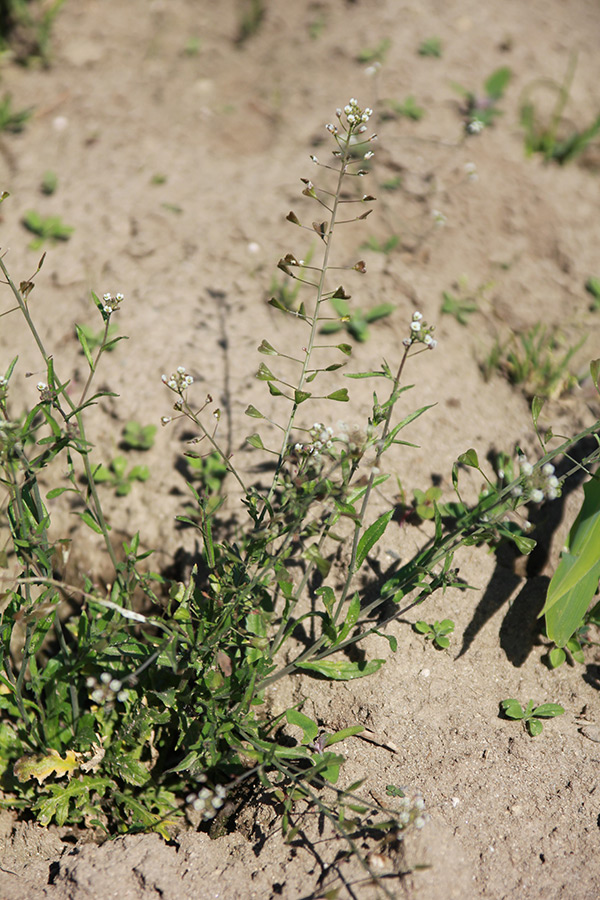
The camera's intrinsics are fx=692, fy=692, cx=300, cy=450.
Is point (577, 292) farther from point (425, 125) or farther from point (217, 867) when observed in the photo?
point (217, 867)

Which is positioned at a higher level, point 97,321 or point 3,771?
point 97,321

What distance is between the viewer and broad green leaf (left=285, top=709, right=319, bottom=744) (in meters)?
1.93

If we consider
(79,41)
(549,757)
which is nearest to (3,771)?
(549,757)

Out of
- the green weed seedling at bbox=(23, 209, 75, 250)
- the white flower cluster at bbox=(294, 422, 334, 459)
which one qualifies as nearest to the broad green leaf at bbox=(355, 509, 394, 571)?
the white flower cluster at bbox=(294, 422, 334, 459)

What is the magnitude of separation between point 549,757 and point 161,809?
1.15 metres

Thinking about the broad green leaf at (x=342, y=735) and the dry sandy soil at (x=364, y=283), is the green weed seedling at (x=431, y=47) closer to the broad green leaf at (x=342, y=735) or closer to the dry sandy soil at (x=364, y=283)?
the dry sandy soil at (x=364, y=283)

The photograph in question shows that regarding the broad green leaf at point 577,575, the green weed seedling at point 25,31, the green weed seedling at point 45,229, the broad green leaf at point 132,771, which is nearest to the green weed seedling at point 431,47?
the green weed seedling at point 25,31

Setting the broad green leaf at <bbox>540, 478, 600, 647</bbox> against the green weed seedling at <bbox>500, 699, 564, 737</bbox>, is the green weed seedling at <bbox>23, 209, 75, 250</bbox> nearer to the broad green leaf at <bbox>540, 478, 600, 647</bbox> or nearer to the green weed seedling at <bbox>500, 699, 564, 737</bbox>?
the broad green leaf at <bbox>540, 478, 600, 647</bbox>

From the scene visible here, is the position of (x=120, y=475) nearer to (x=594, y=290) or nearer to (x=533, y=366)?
(x=533, y=366)

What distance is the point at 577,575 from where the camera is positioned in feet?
5.93

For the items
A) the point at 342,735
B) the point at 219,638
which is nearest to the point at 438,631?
the point at 342,735

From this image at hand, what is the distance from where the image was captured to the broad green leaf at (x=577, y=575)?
181cm

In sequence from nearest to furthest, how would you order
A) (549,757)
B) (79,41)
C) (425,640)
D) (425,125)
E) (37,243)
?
(549,757)
(425,640)
(37,243)
(425,125)
(79,41)

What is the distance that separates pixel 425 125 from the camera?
3645 mm
